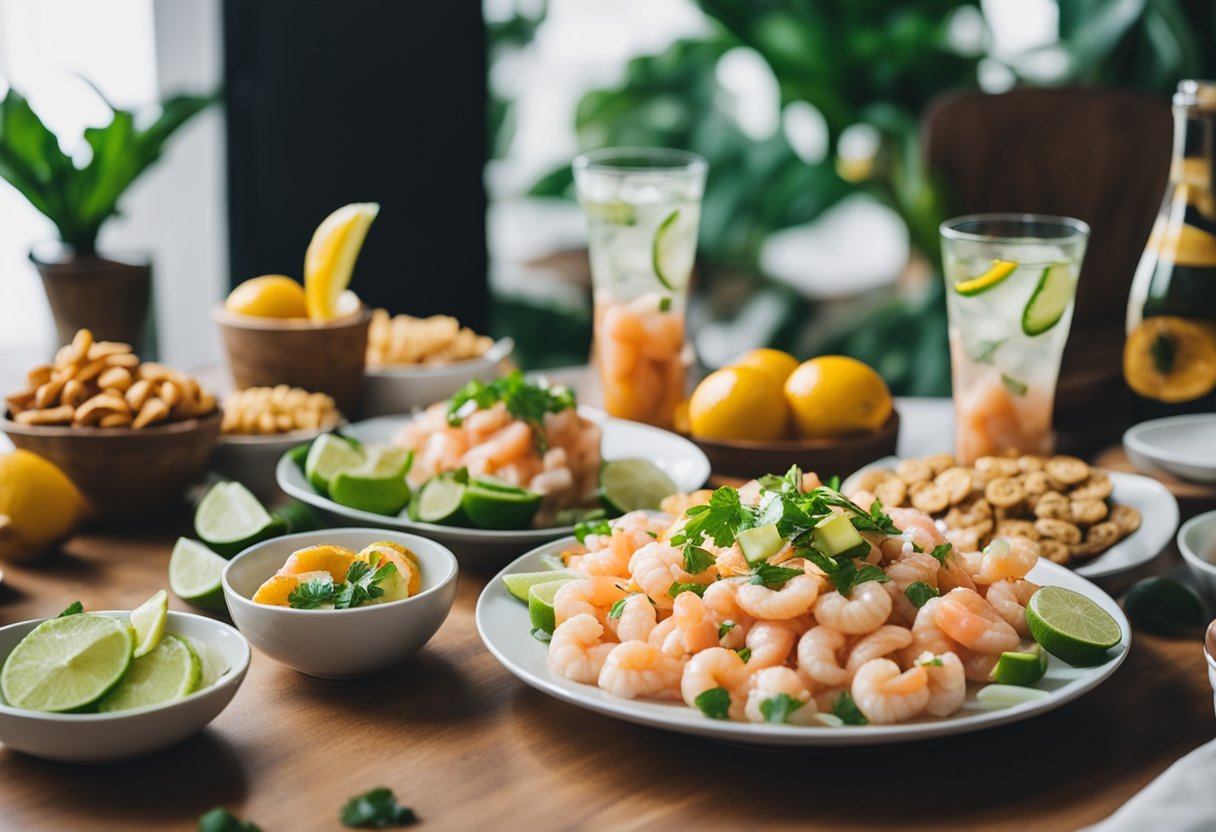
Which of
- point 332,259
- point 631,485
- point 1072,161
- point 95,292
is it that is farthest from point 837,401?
point 1072,161

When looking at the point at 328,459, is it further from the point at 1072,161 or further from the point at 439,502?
the point at 1072,161

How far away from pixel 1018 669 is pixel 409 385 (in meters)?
1.27

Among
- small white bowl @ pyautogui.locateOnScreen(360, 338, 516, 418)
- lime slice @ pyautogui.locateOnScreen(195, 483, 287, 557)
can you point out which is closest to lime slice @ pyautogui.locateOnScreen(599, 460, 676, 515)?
lime slice @ pyautogui.locateOnScreen(195, 483, 287, 557)

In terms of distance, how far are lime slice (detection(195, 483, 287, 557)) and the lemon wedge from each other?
0.49 m

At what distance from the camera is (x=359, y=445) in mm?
1771

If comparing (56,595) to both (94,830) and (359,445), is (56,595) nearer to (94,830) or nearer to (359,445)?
(359,445)

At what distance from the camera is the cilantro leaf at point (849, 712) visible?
1093mm

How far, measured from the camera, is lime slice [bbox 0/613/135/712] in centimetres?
110

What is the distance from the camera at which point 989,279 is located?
1.78 meters

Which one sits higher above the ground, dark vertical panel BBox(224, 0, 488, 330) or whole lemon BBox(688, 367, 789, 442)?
dark vertical panel BBox(224, 0, 488, 330)

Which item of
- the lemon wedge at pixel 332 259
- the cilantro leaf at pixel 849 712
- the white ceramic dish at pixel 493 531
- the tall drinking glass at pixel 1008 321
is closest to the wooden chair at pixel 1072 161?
the tall drinking glass at pixel 1008 321

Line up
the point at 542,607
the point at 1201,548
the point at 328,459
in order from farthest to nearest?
the point at 328,459, the point at 1201,548, the point at 542,607

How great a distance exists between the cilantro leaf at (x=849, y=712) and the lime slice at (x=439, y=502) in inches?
24.3

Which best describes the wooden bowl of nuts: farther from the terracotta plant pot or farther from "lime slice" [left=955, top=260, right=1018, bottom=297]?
"lime slice" [left=955, top=260, right=1018, bottom=297]
